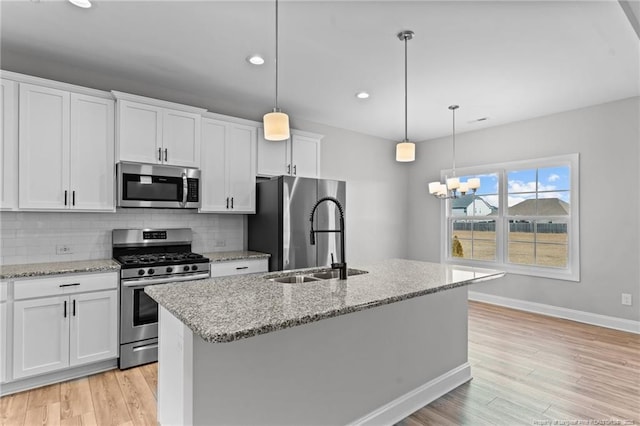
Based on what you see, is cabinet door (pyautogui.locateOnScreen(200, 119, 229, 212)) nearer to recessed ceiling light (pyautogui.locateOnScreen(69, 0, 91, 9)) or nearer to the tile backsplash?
the tile backsplash

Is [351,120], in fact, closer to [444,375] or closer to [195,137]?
[195,137]

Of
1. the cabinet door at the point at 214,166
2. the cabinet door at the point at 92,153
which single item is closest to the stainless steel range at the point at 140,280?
the cabinet door at the point at 92,153

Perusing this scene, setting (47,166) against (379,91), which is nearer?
(47,166)

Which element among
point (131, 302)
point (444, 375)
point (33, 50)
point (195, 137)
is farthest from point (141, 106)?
point (444, 375)

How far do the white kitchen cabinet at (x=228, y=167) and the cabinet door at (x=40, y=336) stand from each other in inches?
59.8

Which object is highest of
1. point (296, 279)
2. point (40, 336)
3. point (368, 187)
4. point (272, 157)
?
point (272, 157)

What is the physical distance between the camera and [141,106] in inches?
128

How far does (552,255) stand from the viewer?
468 cm

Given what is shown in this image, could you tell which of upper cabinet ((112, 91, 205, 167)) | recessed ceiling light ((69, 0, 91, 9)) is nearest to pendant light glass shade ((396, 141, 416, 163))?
upper cabinet ((112, 91, 205, 167))

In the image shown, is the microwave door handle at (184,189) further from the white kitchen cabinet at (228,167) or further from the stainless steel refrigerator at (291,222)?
the stainless steel refrigerator at (291,222)

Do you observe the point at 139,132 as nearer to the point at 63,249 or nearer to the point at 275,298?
the point at 63,249

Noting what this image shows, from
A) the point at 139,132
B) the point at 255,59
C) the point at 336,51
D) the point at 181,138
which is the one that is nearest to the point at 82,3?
the point at 139,132

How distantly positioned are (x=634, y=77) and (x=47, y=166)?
18.0 feet

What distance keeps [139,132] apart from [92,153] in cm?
43
